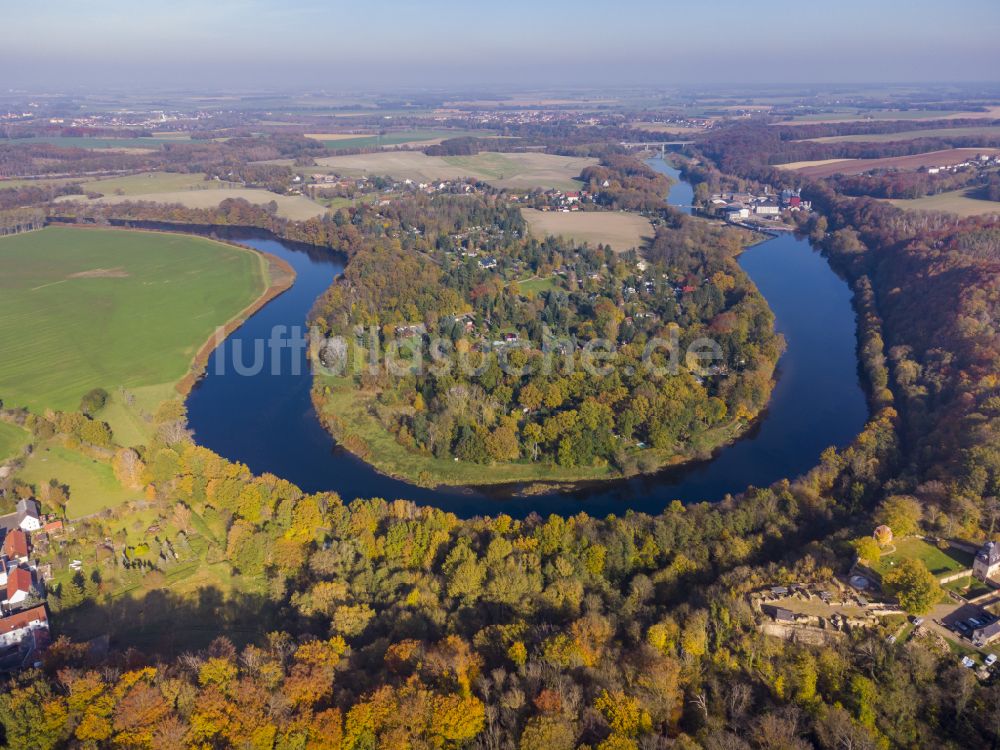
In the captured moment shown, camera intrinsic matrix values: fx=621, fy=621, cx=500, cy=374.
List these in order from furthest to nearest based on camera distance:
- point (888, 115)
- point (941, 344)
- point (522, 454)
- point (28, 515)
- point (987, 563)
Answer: point (888, 115) < point (941, 344) < point (522, 454) < point (28, 515) < point (987, 563)

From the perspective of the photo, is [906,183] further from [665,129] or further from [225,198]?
[665,129]

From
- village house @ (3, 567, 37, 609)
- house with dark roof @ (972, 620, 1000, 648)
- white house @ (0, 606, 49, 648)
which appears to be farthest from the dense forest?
house with dark roof @ (972, 620, 1000, 648)

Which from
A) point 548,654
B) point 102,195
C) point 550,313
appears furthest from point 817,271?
point 102,195

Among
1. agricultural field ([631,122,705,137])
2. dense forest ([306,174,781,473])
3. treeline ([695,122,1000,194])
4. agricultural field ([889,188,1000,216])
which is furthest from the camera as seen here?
agricultural field ([631,122,705,137])

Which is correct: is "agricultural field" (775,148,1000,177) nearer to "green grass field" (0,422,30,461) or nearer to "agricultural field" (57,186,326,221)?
"agricultural field" (57,186,326,221)

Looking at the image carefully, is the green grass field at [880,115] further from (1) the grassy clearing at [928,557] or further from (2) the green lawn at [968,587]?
(2) the green lawn at [968,587]

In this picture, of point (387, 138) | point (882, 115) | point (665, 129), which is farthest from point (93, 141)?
point (882, 115)
